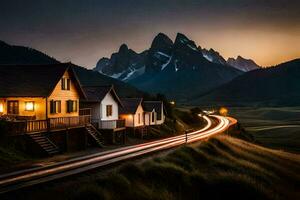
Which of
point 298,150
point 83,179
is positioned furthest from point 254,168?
point 298,150

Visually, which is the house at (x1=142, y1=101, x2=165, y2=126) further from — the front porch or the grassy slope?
the grassy slope

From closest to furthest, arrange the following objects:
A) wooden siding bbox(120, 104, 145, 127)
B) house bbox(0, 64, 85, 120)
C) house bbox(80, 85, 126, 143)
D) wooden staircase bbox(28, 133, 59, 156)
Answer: wooden staircase bbox(28, 133, 59, 156) → house bbox(0, 64, 85, 120) → house bbox(80, 85, 126, 143) → wooden siding bbox(120, 104, 145, 127)

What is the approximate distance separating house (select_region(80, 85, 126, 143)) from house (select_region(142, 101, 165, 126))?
1509cm

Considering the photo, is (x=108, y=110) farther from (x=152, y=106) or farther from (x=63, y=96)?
(x=152, y=106)

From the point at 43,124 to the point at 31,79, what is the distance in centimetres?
861

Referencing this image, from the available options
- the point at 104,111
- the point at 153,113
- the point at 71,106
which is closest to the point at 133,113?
the point at 153,113

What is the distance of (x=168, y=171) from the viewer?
24.2m

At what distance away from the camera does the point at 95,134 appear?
46.5 meters

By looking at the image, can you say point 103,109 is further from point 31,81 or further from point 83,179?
point 83,179

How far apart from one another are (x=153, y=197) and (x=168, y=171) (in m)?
4.55

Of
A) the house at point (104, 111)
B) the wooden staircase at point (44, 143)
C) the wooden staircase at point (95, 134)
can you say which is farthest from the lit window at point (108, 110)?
the wooden staircase at point (44, 143)

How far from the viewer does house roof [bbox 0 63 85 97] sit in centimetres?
4097

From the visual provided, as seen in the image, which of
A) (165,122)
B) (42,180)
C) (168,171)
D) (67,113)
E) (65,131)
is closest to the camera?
(42,180)

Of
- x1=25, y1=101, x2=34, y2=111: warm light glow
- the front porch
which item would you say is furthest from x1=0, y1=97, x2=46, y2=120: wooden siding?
the front porch
